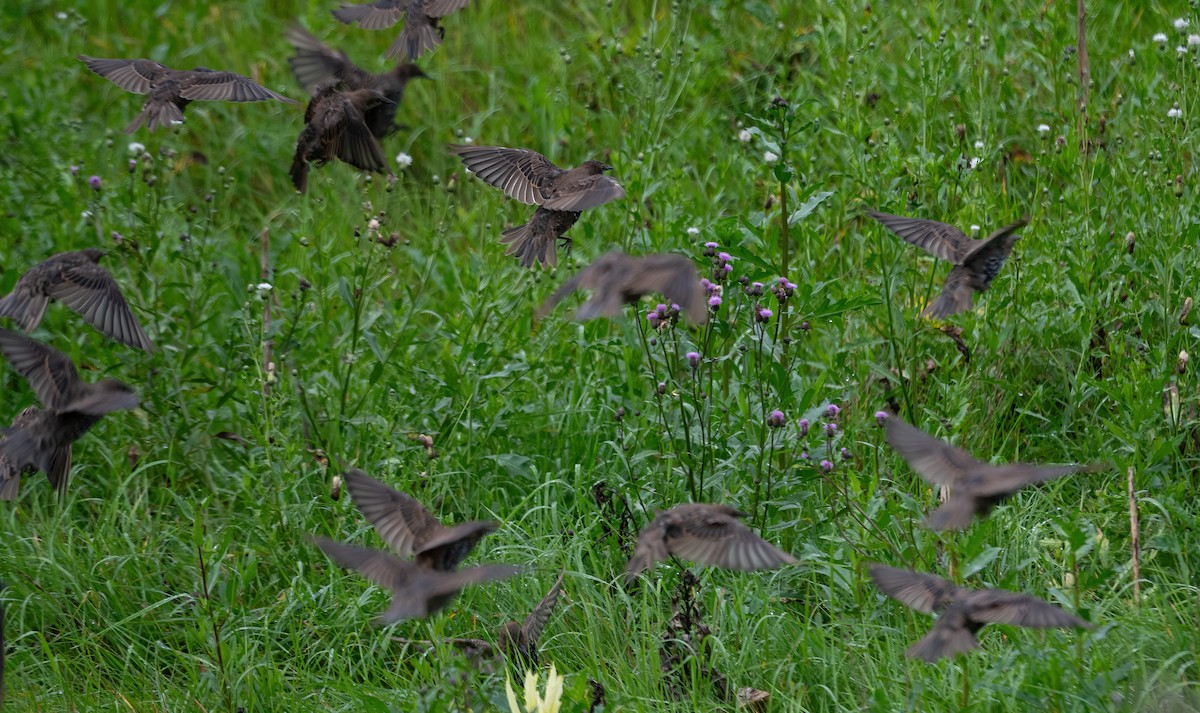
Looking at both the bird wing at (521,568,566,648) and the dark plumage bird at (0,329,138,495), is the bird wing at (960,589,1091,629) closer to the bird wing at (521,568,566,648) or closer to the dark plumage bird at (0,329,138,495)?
the bird wing at (521,568,566,648)

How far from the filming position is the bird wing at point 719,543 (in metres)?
2.37

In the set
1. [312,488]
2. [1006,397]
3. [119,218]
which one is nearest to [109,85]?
[119,218]

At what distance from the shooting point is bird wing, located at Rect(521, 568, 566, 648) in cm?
297

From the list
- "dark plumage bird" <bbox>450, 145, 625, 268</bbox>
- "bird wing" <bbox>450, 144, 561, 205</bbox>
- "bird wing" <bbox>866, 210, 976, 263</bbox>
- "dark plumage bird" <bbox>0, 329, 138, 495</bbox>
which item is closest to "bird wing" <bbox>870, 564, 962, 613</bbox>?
"bird wing" <bbox>866, 210, 976, 263</bbox>

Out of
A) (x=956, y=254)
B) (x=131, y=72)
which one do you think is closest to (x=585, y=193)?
(x=956, y=254)

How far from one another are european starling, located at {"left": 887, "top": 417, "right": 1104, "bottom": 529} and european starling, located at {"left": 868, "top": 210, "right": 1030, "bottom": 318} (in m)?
0.63

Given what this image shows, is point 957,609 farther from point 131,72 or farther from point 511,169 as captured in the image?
point 131,72

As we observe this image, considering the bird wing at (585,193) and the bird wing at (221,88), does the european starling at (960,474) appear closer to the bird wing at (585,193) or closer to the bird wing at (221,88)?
the bird wing at (585,193)

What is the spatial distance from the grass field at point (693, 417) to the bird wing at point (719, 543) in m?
0.43

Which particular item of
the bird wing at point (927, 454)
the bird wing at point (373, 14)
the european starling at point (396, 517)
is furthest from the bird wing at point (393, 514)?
the bird wing at point (373, 14)

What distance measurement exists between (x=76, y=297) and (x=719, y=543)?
1872 millimetres

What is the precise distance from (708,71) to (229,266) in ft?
7.36

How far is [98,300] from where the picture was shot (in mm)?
3279

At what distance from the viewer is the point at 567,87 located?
580 cm
